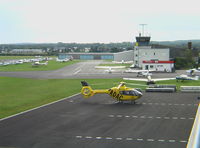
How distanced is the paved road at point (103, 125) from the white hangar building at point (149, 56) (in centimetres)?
5315

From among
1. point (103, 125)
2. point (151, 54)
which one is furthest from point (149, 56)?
point (103, 125)

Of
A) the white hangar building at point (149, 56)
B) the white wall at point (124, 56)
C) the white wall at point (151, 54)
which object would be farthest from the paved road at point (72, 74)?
the white wall at point (124, 56)

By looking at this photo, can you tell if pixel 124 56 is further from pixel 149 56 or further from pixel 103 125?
pixel 103 125

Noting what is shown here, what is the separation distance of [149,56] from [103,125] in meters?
83.5

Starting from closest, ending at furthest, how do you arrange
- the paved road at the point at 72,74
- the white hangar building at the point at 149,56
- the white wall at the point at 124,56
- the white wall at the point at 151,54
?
1. the paved road at the point at 72,74
2. the white hangar building at the point at 149,56
3. the white wall at the point at 151,54
4. the white wall at the point at 124,56

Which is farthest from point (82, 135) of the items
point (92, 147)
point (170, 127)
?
point (170, 127)

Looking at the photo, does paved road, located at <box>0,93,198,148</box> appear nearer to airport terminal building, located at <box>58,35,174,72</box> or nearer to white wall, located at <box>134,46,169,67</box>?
airport terminal building, located at <box>58,35,174,72</box>

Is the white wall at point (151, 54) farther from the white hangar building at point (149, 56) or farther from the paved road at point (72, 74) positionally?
the paved road at point (72, 74)

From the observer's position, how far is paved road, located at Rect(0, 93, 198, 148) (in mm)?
25547

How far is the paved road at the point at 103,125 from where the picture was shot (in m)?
25.5

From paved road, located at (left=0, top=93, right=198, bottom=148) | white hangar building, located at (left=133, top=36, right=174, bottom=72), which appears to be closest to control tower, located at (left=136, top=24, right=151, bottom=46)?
white hangar building, located at (left=133, top=36, right=174, bottom=72)

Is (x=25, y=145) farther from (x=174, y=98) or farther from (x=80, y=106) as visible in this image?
(x=174, y=98)

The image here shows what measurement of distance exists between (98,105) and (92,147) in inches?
776

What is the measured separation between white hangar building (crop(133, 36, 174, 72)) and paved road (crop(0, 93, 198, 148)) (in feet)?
174
